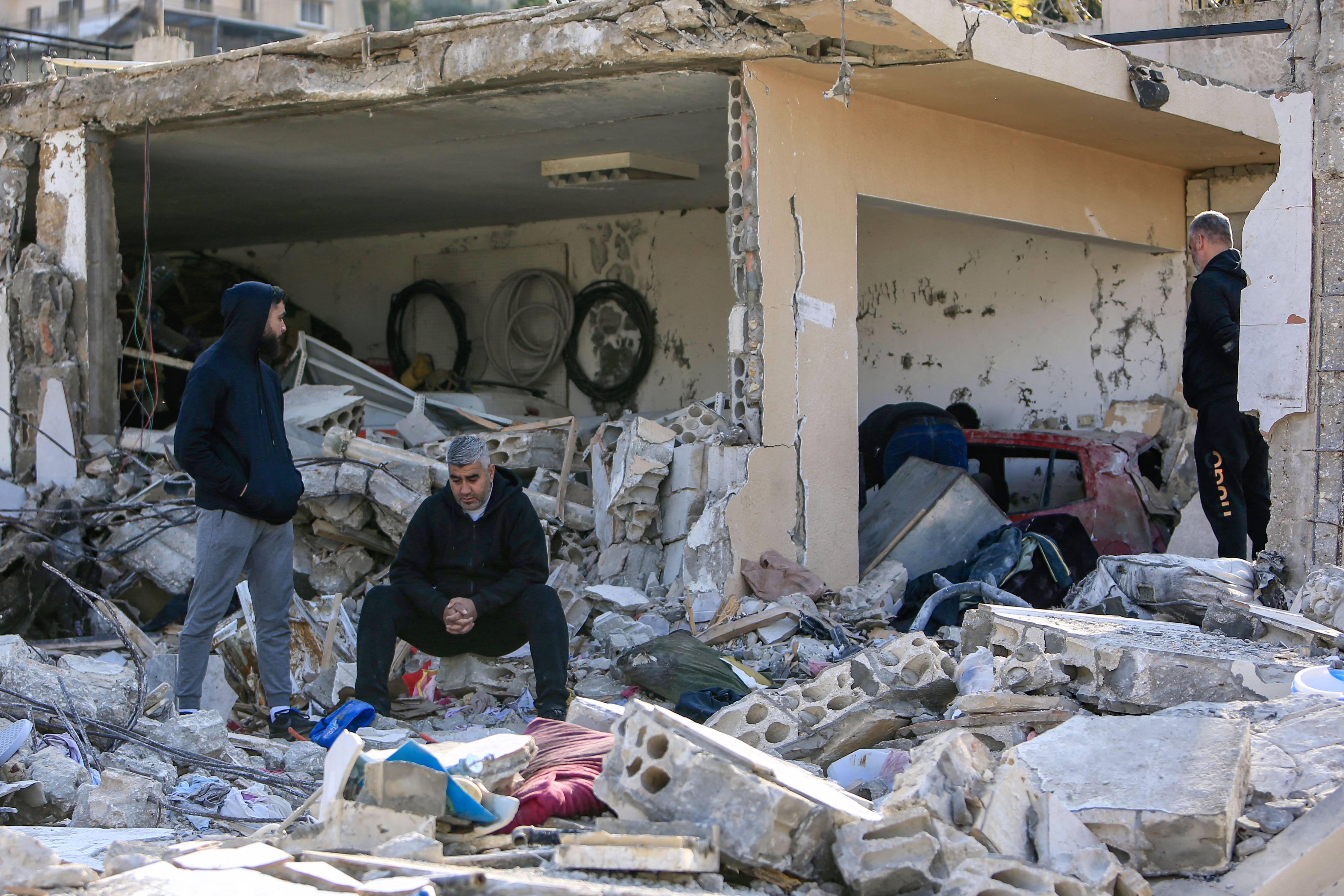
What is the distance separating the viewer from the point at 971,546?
22.7 feet

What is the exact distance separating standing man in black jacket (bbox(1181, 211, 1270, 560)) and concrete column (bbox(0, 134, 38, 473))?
24.4 ft

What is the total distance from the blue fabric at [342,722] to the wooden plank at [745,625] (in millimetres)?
1790

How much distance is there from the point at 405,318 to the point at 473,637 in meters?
8.42

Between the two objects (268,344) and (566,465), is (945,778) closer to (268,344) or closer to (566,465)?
(268,344)

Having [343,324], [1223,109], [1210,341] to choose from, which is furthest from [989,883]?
[343,324]

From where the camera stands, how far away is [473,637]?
16.7 ft

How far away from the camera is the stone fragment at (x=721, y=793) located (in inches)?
109

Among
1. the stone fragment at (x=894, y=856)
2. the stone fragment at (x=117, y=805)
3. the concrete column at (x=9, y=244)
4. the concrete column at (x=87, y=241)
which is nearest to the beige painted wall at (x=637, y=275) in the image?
the concrete column at (x=87, y=241)

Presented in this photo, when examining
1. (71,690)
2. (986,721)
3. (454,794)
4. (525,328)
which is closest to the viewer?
(454,794)

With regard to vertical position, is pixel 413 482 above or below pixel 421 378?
below

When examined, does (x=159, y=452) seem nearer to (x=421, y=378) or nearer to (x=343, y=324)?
(x=421, y=378)

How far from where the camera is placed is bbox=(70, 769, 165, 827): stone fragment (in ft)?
11.4

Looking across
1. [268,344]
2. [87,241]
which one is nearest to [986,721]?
[268,344]

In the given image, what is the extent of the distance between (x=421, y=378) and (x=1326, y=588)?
30.5ft
